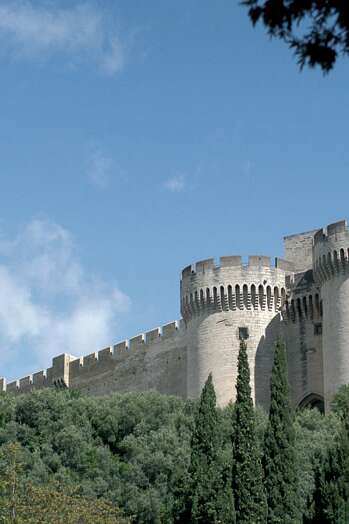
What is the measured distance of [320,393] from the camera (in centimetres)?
3234

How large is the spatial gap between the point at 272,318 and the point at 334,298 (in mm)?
2968

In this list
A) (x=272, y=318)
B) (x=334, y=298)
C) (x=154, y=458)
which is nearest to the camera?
(x=154, y=458)

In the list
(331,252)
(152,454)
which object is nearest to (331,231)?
(331,252)

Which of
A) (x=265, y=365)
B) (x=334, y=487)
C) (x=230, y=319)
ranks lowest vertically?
(x=334, y=487)

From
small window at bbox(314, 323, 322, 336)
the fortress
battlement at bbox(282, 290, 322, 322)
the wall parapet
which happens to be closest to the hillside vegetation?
the fortress

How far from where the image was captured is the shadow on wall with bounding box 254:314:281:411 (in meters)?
32.4

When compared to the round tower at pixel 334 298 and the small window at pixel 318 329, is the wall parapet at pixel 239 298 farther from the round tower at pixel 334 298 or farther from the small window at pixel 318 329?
the round tower at pixel 334 298

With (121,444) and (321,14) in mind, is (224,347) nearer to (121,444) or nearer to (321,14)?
(121,444)

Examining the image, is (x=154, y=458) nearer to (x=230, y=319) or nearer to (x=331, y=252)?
(x=230, y=319)

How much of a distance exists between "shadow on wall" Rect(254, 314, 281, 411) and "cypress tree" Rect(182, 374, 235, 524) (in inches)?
322

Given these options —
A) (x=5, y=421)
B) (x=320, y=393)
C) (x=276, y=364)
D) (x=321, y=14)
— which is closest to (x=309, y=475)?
(x=276, y=364)

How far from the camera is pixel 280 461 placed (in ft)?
74.3

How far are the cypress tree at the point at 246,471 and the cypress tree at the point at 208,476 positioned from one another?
0.30m

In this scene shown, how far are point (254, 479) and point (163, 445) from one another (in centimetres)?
801
